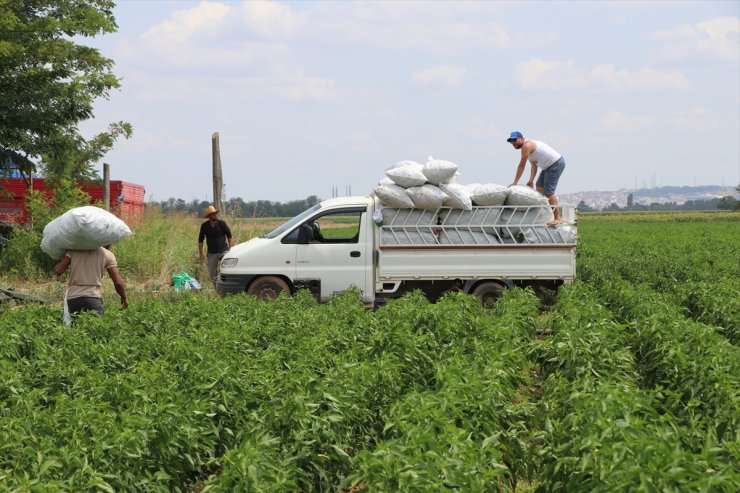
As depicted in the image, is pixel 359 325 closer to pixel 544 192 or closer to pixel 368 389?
pixel 368 389

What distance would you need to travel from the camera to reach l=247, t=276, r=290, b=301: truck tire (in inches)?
594

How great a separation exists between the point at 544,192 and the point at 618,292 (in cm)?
257

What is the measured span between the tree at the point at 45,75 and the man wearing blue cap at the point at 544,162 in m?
12.1

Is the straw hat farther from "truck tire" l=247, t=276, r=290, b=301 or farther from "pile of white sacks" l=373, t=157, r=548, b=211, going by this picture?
"pile of white sacks" l=373, t=157, r=548, b=211

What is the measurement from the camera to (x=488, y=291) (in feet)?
48.3

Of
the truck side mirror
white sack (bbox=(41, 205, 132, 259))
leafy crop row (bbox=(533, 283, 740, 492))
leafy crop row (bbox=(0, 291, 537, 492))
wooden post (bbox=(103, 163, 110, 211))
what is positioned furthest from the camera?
wooden post (bbox=(103, 163, 110, 211))

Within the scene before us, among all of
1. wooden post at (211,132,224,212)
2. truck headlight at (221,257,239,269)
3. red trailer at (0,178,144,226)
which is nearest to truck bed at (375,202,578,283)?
truck headlight at (221,257,239,269)

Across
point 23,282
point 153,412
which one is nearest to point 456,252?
point 153,412

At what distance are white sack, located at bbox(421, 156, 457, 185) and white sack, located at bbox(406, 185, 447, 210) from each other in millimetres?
146

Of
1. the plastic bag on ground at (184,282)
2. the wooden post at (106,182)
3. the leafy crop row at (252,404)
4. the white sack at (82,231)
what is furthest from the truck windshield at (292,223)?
the wooden post at (106,182)

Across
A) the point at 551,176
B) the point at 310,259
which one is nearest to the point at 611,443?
the point at 310,259

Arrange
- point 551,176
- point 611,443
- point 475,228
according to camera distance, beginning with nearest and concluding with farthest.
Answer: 1. point 611,443
2. point 475,228
3. point 551,176

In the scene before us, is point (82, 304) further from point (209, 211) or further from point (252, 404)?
point (209, 211)

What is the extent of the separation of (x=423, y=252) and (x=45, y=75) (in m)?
12.5
